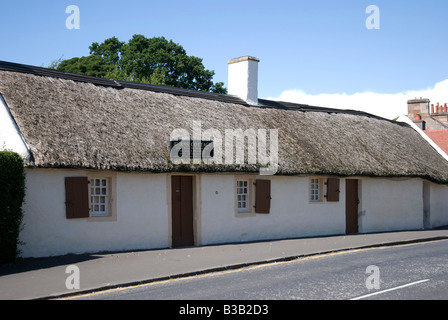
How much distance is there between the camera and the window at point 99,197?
45.0ft

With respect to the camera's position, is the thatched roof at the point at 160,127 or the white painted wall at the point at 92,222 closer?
the white painted wall at the point at 92,222

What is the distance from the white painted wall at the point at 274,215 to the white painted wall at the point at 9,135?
216 inches

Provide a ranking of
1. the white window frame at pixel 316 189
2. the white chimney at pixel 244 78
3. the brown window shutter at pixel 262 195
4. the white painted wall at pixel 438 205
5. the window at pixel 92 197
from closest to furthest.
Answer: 1. the window at pixel 92 197
2. the brown window shutter at pixel 262 195
3. the white window frame at pixel 316 189
4. the white chimney at pixel 244 78
5. the white painted wall at pixel 438 205

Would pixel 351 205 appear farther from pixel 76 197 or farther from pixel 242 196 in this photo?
pixel 76 197

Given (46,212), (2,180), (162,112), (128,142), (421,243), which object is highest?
(162,112)

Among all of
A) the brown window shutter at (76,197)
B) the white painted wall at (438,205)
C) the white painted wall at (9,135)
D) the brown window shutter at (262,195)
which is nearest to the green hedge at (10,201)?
the white painted wall at (9,135)

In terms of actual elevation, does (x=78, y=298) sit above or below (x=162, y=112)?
below

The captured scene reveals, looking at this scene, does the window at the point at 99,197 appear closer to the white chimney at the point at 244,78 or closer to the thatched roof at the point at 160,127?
the thatched roof at the point at 160,127

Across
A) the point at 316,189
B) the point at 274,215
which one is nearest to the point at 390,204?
the point at 316,189
